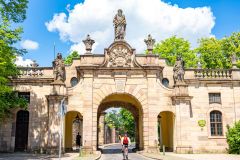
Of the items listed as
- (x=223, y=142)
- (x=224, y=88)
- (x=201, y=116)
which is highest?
(x=224, y=88)

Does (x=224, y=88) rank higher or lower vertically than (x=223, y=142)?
higher

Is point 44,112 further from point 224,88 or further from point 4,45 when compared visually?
point 224,88

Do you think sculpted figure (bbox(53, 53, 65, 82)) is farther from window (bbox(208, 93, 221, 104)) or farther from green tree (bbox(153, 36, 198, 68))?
green tree (bbox(153, 36, 198, 68))

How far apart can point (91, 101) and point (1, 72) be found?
8885 millimetres

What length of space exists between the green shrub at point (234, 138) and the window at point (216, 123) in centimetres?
85

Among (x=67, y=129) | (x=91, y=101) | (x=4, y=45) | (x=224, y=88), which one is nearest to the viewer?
(x=4, y=45)

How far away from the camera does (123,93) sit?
1072 inches

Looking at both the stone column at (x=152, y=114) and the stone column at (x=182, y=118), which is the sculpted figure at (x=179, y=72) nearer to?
the stone column at (x=182, y=118)

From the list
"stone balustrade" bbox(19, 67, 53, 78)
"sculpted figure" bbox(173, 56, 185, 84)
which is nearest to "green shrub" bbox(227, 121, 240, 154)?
"sculpted figure" bbox(173, 56, 185, 84)

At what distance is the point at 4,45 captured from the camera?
1914 centimetres

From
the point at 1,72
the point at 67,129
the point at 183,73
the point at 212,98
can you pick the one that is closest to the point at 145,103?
the point at 183,73

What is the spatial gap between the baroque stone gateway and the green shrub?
1.91ft

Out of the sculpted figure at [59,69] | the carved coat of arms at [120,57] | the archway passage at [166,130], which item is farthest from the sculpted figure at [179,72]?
the sculpted figure at [59,69]

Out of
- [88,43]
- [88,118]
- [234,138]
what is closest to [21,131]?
[88,118]
